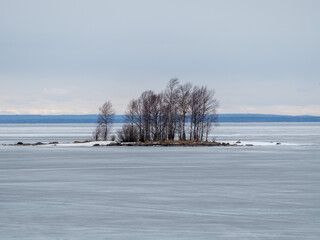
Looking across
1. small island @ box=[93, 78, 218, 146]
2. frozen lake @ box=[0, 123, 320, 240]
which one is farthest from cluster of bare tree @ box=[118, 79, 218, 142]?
frozen lake @ box=[0, 123, 320, 240]

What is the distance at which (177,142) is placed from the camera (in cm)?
6806

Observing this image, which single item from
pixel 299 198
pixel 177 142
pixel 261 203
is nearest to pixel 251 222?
pixel 261 203

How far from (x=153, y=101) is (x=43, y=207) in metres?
56.9

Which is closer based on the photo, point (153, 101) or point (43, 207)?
point (43, 207)

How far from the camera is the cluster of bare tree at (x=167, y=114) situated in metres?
70.9

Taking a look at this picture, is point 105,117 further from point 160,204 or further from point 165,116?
point 160,204

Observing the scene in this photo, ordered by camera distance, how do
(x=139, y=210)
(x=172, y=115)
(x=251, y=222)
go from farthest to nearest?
(x=172, y=115) → (x=139, y=210) → (x=251, y=222)

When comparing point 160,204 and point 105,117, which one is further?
point 105,117

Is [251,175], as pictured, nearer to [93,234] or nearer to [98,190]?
[98,190]

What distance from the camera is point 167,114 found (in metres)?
72.2

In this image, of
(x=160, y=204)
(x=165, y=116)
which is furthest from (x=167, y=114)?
(x=160, y=204)

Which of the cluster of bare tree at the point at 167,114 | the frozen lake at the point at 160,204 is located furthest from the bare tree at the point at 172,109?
the frozen lake at the point at 160,204

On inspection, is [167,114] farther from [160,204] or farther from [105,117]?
[160,204]

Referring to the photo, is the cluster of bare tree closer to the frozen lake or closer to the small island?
the small island
